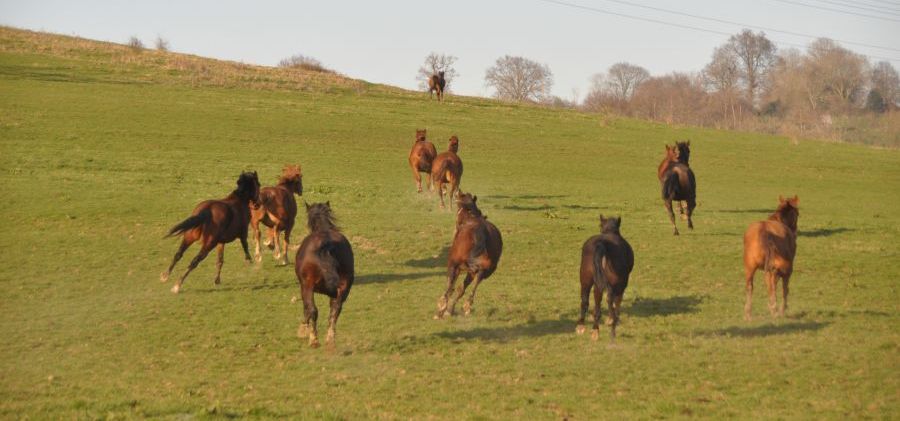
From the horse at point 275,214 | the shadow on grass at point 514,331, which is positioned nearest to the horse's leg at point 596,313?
the shadow on grass at point 514,331

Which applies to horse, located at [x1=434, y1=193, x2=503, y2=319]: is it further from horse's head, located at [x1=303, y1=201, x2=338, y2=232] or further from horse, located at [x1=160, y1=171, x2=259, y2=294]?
horse, located at [x1=160, y1=171, x2=259, y2=294]

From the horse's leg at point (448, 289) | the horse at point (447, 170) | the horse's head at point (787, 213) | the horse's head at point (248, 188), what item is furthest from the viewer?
the horse at point (447, 170)

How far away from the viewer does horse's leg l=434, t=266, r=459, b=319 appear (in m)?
13.9

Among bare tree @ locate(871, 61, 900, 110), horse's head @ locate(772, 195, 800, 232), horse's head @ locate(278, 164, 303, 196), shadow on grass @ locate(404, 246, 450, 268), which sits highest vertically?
bare tree @ locate(871, 61, 900, 110)

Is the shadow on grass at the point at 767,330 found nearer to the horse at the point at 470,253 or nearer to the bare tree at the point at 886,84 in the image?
the horse at the point at 470,253

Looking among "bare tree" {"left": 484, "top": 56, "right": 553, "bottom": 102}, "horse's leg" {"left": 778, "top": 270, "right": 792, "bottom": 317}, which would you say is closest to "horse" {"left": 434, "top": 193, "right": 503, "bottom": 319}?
"horse's leg" {"left": 778, "top": 270, "right": 792, "bottom": 317}

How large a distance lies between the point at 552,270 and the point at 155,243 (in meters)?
9.25

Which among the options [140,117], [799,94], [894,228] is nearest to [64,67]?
[140,117]

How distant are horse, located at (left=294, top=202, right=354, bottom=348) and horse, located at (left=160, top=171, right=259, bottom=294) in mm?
4143

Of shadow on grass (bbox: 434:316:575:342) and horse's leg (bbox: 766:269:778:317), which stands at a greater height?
horse's leg (bbox: 766:269:778:317)

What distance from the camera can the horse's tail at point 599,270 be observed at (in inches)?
484

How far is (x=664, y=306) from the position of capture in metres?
15.8

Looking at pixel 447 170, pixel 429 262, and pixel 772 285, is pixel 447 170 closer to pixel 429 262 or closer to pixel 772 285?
pixel 429 262

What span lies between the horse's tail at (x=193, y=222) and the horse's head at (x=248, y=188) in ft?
3.74
